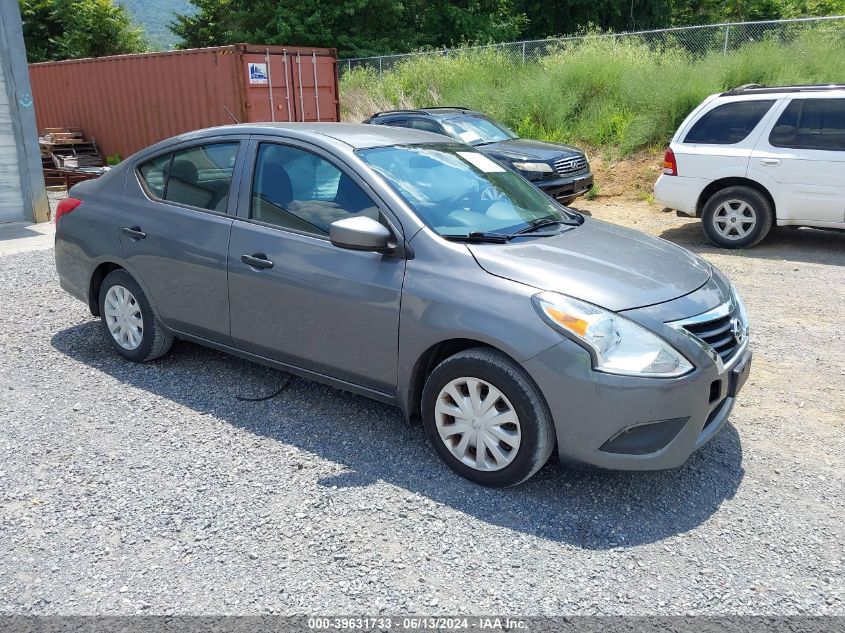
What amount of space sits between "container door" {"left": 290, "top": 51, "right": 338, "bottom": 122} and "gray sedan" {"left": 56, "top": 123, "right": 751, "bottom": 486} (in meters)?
10.5

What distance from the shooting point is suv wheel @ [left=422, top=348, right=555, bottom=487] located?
10.9 feet

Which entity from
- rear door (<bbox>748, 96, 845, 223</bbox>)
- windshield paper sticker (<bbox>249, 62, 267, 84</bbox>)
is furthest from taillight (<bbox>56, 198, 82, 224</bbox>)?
windshield paper sticker (<bbox>249, 62, 267, 84</bbox>)

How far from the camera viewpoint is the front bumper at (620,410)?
10.4 feet

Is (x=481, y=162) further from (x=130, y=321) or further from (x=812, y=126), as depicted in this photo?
(x=812, y=126)

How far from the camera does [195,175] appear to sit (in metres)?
Result: 4.68

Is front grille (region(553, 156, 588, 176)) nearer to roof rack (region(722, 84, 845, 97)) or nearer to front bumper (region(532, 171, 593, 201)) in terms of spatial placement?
front bumper (region(532, 171, 593, 201))

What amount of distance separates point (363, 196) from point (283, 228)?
0.55 m

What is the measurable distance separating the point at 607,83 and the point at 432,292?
14.1m

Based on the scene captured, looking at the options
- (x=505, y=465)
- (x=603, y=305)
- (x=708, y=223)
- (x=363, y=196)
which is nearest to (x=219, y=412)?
(x=363, y=196)

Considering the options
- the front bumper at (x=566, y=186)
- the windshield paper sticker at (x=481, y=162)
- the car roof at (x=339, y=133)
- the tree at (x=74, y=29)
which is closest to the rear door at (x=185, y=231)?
the car roof at (x=339, y=133)

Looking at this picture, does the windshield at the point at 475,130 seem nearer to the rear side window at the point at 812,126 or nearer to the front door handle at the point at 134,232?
the rear side window at the point at 812,126

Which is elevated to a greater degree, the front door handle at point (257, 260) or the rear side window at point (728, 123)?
the rear side window at point (728, 123)

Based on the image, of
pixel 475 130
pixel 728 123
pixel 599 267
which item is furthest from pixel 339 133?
pixel 475 130

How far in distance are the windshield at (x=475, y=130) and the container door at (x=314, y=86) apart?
434cm
